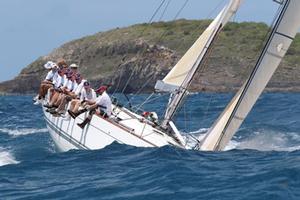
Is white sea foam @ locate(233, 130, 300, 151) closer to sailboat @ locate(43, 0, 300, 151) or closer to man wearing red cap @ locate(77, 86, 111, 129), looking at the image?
sailboat @ locate(43, 0, 300, 151)

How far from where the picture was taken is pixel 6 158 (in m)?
18.4

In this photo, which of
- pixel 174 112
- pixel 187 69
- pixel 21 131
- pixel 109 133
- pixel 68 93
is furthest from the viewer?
pixel 21 131

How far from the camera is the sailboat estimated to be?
1653 cm

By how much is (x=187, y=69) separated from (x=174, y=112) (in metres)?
1.04

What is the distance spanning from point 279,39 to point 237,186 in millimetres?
5136

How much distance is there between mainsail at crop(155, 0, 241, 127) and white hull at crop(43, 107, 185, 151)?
81 cm

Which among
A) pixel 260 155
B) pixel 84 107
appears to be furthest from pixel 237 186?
pixel 84 107

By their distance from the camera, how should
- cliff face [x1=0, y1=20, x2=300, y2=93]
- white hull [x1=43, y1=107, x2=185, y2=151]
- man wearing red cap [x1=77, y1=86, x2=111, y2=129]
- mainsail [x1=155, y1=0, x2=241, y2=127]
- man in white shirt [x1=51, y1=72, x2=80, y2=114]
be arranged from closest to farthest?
white hull [x1=43, y1=107, x2=185, y2=151], man wearing red cap [x1=77, y1=86, x2=111, y2=129], mainsail [x1=155, y1=0, x2=241, y2=127], man in white shirt [x1=51, y1=72, x2=80, y2=114], cliff face [x1=0, y1=20, x2=300, y2=93]

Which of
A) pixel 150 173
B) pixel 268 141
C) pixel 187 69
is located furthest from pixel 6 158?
pixel 268 141

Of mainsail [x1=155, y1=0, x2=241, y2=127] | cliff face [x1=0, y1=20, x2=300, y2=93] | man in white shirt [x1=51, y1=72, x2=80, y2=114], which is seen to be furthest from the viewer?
cliff face [x1=0, y1=20, x2=300, y2=93]

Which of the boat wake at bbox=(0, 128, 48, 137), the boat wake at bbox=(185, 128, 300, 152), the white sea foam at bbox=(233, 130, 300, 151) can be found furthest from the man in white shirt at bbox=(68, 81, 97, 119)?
the boat wake at bbox=(0, 128, 48, 137)

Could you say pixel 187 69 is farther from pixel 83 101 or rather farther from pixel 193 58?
pixel 83 101

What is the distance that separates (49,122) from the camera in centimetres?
2006

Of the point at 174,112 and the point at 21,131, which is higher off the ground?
the point at 174,112
